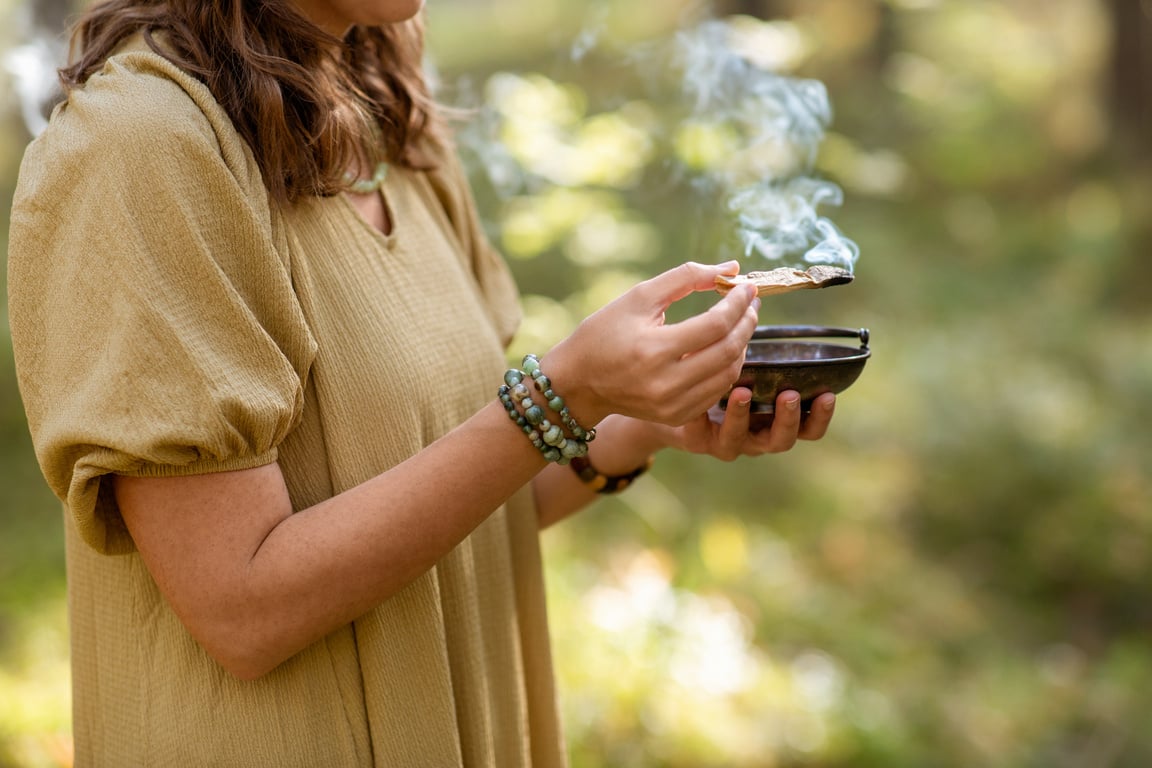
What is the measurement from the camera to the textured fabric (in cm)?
108

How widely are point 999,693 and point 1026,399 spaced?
2.12 meters

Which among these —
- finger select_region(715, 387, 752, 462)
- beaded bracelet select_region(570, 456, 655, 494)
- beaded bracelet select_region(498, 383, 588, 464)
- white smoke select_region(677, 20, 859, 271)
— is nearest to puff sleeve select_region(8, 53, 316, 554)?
beaded bracelet select_region(498, 383, 588, 464)

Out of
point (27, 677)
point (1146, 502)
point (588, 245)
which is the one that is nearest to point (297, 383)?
point (588, 245)

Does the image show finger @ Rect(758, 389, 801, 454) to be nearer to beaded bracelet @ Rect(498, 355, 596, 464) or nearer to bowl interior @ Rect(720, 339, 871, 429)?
bowl interior @ Rect(720, 339, 871, 429)

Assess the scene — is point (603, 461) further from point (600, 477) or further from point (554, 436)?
point (554, 436)

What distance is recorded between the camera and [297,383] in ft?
3.78

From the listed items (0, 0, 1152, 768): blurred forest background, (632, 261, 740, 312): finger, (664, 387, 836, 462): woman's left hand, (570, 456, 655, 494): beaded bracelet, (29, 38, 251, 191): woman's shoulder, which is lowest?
(0, 0, 1152, 768): blurred forest background

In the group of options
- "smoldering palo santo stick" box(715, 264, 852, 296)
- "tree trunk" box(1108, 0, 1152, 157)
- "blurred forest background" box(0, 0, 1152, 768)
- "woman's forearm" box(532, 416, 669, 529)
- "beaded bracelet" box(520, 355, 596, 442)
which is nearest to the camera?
"beaded bracelet" box(520, 355, 596, 442)

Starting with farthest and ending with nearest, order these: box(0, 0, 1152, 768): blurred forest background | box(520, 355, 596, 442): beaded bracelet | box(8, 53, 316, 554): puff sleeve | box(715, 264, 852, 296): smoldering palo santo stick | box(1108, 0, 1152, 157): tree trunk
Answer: box(1108, 0, 1152, 157): tree trunk, box(0, 0, 1152, 768): blurred forest background, box(715, 264, 852, 296): smoldering palo santo stick, box(520, 355, 596, 442): beaded bracelet, box(8, 53, 316, 554): puff sleeve

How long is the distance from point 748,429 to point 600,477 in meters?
0.37

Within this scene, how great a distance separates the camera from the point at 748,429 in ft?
4.76

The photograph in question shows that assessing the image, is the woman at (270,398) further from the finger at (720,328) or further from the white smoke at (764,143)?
the white smoke at (764,143)

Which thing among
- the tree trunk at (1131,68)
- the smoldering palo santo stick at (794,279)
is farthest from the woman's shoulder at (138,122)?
the tree trunk at (1131,68)

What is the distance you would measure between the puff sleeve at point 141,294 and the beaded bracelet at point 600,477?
678 mm
